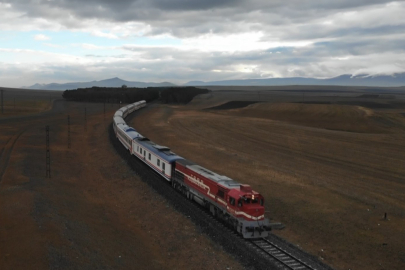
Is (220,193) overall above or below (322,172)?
Result: above

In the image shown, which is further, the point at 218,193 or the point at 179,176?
the point at 179,176

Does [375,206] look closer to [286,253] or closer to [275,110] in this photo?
[286,253]

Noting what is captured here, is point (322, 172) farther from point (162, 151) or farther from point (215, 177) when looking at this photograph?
point (215, 177)

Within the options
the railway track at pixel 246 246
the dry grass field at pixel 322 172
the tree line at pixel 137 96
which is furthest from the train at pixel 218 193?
the tree line at pixel 137 96

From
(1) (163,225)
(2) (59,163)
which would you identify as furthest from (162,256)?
(2) (59,163)

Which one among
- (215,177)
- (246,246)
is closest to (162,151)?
(215,177)

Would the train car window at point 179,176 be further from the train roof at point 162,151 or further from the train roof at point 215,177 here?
the train roof at point 162,151

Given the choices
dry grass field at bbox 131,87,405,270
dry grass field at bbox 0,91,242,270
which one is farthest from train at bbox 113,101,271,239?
dry grass field at bbox 131,87,405,270
